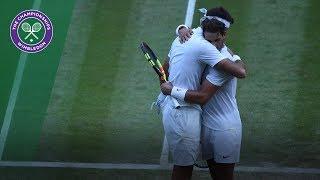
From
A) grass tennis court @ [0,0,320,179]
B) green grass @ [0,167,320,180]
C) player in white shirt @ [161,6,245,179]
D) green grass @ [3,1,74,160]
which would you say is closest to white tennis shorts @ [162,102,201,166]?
player in white shirt @ [161,6,245,179]

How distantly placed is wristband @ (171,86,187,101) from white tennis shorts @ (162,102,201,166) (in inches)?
3.3

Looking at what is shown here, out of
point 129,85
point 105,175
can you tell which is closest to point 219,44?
point 105,175

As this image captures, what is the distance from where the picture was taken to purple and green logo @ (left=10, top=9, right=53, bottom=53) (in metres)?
7.80

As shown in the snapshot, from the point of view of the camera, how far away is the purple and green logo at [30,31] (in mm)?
7805

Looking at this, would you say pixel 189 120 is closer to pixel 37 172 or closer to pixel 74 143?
pixel 37 172

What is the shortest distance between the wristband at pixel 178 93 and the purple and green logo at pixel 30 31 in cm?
459

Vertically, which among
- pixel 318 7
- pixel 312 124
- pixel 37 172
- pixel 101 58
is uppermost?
pixel 318 7

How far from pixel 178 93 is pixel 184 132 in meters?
0.23

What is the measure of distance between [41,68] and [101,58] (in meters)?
0.79

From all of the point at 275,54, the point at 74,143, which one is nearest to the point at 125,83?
the point at 74,143

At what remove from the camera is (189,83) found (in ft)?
12.0

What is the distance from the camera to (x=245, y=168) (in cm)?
563

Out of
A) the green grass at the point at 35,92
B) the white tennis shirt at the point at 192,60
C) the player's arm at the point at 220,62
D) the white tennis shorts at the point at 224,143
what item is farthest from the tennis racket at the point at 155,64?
the green grass at the point at 35,92

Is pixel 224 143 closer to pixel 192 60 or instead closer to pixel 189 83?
pixel 189 83
